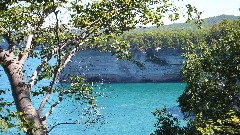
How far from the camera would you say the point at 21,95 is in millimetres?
5520

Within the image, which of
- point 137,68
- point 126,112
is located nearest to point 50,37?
point 126,112

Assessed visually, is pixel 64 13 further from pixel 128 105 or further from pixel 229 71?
pixel 128 105

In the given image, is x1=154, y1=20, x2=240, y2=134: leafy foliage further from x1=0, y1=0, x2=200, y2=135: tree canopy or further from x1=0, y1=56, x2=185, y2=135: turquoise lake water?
x1=0, y1=56, x2=185, y2=135: turquoise lake water

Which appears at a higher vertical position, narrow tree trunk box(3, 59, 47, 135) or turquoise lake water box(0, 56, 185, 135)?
narrow tree trunk box(3, 59, 47, 135)

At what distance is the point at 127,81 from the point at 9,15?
9903 cm

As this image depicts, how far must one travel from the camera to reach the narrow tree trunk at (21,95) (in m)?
5.41

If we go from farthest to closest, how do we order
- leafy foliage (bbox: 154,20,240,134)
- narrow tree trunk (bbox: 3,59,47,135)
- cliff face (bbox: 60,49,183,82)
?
cliff face (bbox: 60,49,183,82) → leafy foliage (bbox: 154,20,240,134) → narrow tree trunk (bbox: 3,59,47,135)

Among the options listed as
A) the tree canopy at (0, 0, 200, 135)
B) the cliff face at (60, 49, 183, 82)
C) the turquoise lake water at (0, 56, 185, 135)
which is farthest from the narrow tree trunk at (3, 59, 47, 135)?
the cliff face at (60, 49, 183, 82)

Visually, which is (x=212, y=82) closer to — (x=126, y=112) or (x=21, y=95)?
(x=21, y=95)

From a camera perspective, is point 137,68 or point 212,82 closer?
point 212,82

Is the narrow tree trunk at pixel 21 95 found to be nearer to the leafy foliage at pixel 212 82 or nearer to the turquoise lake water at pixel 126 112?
the leafy foliage at pixel 212 82

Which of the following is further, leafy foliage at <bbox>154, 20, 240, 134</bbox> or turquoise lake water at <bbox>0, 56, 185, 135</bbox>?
turquoise lake water at <bbox>0, 56, 185, 135</bbox>

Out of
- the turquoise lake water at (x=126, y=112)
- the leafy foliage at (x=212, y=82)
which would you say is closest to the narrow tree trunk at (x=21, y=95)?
the leafy foliage at (x=212, y=82)

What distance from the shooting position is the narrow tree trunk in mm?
5406
